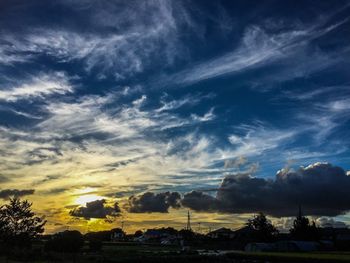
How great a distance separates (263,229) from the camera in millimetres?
146875

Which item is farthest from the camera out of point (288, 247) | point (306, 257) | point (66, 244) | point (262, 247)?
point (262, 247)

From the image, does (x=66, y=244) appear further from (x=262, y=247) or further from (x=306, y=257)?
(x=262, y=247)

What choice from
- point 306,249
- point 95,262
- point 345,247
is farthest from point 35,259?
point 345,247

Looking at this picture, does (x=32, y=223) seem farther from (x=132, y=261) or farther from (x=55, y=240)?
(x=132, y=261)

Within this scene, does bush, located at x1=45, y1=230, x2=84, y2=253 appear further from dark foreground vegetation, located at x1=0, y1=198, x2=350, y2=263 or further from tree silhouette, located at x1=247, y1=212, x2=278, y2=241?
tree silhouette, located at x1=247, y1=212, x2=278, y2=241

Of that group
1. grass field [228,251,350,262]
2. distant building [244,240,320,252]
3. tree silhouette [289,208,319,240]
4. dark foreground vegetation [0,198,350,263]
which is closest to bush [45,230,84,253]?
dark foreground vegetation [0,198,350,263]

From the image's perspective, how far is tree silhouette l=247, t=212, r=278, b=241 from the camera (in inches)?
5689

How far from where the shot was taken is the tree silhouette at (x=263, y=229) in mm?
144500

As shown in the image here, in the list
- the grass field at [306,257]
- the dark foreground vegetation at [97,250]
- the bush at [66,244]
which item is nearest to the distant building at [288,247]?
the dark foreground vegetation at [97,250]

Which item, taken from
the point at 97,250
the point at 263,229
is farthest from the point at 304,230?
the point at 97,250

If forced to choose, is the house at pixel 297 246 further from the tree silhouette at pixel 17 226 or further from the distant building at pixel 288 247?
the tree silhouette at pixel 17 226

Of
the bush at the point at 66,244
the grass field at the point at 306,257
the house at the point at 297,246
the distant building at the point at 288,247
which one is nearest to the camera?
the grass field at the point at 306,257

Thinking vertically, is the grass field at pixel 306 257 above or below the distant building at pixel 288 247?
below

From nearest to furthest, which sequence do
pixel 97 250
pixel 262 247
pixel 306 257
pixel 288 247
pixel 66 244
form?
pixel 306 257
pixel 66 244
pixel 97 250
pixel 288 247
pixel 262 247
